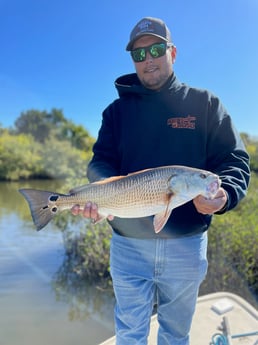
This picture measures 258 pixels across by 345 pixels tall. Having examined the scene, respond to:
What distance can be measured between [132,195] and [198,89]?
956mm

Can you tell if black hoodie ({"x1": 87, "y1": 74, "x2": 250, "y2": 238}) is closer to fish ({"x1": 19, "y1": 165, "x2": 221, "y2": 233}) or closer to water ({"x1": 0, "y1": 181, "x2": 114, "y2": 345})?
fish ({"x1": 19, "y1": 165, "x2": 221, "y2": 233})

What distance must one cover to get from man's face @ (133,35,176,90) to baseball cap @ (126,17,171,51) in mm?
41

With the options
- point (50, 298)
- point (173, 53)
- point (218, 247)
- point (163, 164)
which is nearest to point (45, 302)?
point (50, 298)

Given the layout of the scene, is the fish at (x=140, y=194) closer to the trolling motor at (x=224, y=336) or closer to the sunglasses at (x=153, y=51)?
the sunglasses at (x=153, y=51)

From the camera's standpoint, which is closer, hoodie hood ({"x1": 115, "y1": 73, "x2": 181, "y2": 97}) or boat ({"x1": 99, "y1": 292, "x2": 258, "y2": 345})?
hoodie hood ({"x1": 115, "y1": 73, "x2": 181, "y2": 97})

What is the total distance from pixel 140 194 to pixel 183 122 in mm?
613

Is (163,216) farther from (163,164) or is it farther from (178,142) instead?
(178,142)

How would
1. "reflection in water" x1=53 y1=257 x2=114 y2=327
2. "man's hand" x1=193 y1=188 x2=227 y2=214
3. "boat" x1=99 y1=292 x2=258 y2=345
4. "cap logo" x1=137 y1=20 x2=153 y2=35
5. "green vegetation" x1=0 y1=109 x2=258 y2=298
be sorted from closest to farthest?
"man's hand" x1=193 y1=188 x2=227 y2=214
"cap logo" x1=137 y1=20 x2=153 y2=35
"boat" x1=99 y1=292 x2=258 y2=345
"green vegetation" x1=0 y1=109 x2=258 y2=298
"reflection in water" x1=53 y1=257 x2=114 y2=327

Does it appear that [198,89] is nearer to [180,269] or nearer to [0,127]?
[180,269]

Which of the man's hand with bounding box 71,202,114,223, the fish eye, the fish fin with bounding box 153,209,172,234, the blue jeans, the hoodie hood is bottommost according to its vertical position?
the blue jeans

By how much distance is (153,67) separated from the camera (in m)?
2.48

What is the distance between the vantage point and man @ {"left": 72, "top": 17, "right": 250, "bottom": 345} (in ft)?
7.70

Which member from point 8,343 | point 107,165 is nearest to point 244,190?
point 107,165

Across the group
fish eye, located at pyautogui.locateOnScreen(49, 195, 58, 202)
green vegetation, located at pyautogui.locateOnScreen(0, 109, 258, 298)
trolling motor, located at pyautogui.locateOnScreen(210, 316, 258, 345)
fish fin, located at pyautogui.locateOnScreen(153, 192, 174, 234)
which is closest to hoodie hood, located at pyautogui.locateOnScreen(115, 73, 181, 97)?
fish fin, located at pyautogui.locateOnScreen(153, 192, 174, 234)
